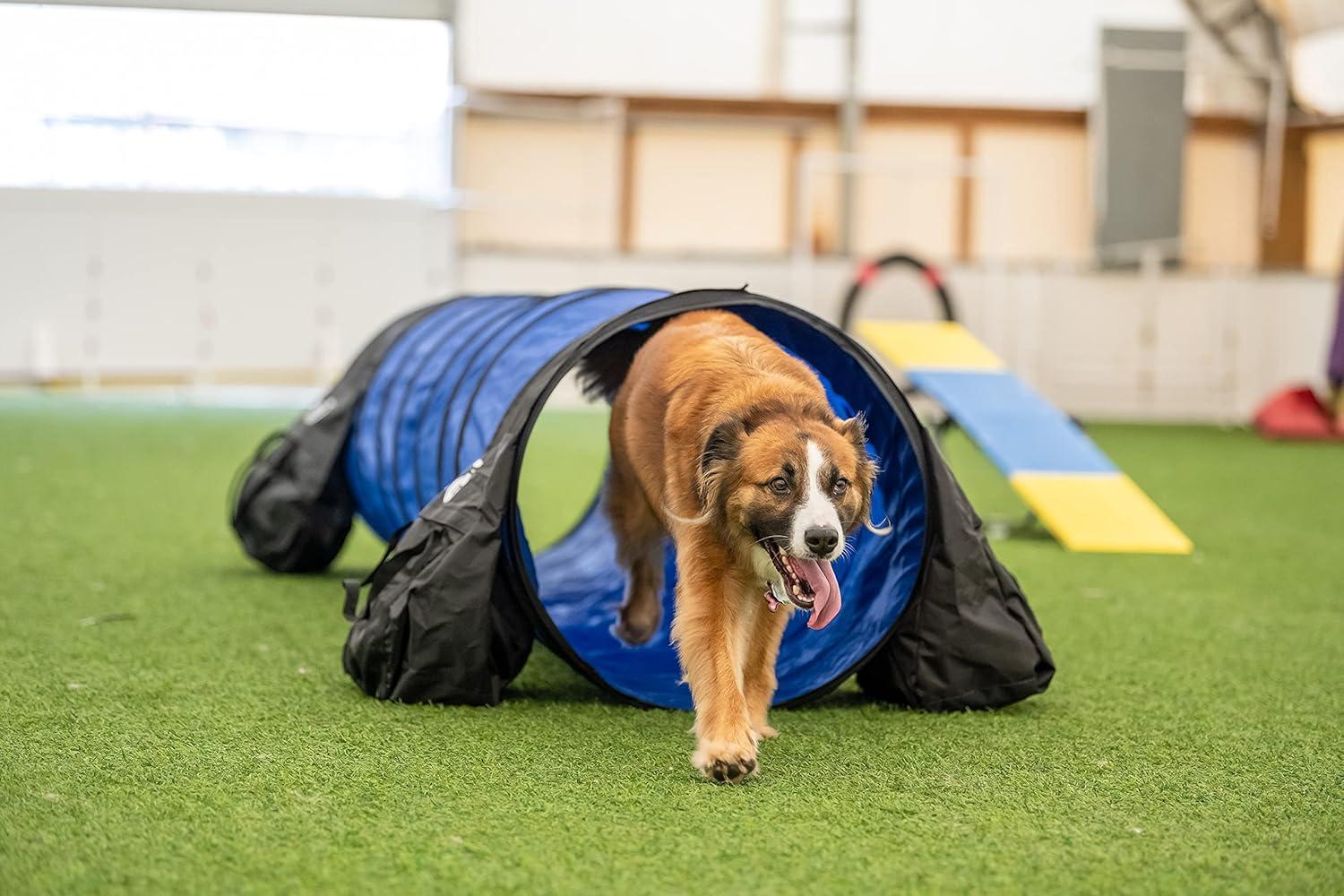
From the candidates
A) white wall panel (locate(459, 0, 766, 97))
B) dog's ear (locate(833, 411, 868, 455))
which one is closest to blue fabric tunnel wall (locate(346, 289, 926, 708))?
dog's ear (locate(833, 411, 868, 455))

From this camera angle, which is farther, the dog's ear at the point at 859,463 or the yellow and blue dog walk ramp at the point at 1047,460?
the yellow and blue dog walk ramp at the point at 1047,460

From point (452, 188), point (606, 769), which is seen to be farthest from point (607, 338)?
point (452, 188)

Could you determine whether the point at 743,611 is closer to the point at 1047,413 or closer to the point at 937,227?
the point at 1047,413

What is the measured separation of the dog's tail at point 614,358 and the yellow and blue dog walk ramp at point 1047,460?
2.55m

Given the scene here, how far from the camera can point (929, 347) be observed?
7840 millimetres

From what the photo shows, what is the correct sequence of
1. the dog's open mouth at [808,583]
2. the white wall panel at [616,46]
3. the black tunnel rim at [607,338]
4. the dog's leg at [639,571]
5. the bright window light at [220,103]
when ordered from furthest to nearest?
the white wall panel at [616,46]
the bright window light at [220,103]
the dog's leg at [639,571]
the black tunnel rim at [607,338]
the dog's open mouth at [808,583]

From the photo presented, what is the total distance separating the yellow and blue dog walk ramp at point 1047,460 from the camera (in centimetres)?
577

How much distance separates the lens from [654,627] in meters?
3.77

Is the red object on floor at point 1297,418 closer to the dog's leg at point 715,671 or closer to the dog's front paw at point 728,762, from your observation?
the dog's leg at point 715,671

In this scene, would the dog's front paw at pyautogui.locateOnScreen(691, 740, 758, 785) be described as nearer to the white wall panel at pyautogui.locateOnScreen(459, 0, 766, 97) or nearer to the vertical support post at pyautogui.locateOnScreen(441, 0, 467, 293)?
the vertical support post at pyautogui.locateOnScreen(441, 0, 467, 293)

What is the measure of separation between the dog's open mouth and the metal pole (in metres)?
11.6

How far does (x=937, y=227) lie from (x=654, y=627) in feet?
36.9

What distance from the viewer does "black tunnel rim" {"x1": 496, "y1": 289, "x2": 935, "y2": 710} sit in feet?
9.75

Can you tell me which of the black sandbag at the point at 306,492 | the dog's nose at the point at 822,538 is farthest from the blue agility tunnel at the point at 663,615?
the black sandbag at the point at 306,492
